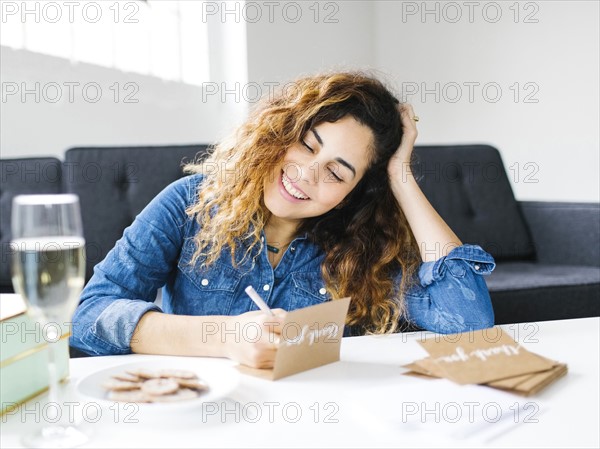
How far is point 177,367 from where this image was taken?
0.85 m

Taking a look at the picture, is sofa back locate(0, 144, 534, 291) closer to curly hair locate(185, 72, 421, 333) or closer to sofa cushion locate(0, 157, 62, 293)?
sofa cushion locate(0, 157, 62, 293)

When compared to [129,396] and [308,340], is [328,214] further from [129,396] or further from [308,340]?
[129,396]


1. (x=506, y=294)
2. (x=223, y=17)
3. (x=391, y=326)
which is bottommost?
(x=506, y=294)

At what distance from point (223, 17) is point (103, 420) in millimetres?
3420

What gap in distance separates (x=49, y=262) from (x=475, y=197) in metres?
2.40

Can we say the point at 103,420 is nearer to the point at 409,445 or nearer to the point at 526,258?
the point at 409,445

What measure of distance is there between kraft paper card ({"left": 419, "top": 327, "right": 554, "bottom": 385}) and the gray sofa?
4.71ft

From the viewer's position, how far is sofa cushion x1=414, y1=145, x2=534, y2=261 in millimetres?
2770

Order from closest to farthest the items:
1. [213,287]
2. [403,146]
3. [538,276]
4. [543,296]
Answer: [213,287] < [403,146] < [543,296] < [538,276]

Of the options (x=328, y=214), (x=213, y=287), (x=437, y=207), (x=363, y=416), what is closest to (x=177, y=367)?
(x=363, y=416)

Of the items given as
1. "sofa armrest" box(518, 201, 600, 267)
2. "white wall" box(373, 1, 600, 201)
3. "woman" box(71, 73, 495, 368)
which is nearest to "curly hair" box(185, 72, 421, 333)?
"woman" box(71, 73, 495, 368)

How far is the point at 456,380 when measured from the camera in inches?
32.1

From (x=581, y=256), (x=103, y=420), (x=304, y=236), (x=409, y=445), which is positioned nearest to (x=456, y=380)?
(x=409, y=445)

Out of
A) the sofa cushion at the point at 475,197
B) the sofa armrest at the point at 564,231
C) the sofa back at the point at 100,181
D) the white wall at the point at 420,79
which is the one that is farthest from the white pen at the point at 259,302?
the white wall at the point at 420,79
